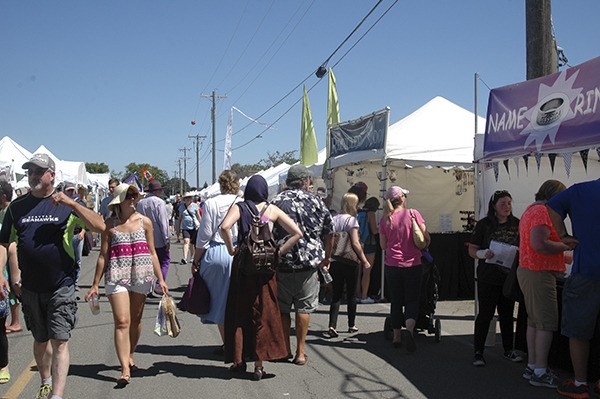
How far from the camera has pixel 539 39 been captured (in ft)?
26.1

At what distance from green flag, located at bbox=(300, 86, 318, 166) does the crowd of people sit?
384 inches

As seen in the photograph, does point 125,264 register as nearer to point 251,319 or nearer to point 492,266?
point 251,319

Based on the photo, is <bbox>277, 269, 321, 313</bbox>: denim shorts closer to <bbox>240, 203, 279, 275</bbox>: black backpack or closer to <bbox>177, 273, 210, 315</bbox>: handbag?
<bbox>240, 203, 279, 275</bbox>: black backpack

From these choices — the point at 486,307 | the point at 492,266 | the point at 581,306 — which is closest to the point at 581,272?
the point at 581,306

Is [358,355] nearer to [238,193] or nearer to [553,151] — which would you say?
[238,193]

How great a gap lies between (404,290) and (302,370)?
1.56 metres

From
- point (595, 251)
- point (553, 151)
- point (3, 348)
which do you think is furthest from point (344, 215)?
point (3, 348)

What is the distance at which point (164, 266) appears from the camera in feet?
28.5

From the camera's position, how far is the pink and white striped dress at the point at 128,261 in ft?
17.6

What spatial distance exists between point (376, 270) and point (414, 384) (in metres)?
5.34

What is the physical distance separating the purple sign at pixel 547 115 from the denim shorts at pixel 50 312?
4.74 m

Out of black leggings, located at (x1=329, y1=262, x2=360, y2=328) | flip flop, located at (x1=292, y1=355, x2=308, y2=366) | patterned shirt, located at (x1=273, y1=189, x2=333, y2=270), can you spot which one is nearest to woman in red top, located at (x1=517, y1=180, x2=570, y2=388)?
patterned shirt, located at (x1=273, y1=189, x2=333, y2=270)

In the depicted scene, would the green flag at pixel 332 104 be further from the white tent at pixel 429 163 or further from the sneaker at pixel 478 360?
the sneaker at pixel 478 360

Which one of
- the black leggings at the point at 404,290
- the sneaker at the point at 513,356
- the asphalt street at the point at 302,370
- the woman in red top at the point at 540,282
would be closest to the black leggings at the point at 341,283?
the asphalt street at the point at 302,370
